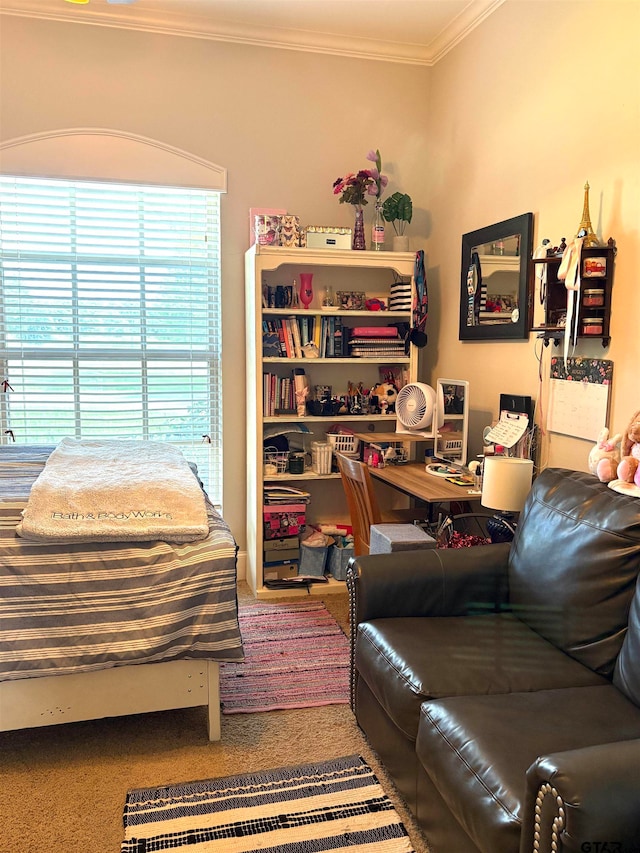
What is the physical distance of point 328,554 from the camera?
387 centimetres

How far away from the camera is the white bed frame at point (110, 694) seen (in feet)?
6.99

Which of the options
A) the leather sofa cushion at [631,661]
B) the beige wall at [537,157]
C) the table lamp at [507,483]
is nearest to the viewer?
the leather sofa cushion at [631,661]

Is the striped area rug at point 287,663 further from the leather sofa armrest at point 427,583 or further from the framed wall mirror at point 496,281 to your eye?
the framed wall mirror at point 496,281

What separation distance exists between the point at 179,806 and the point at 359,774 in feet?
1.85

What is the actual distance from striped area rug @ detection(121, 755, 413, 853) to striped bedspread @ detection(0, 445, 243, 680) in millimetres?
396

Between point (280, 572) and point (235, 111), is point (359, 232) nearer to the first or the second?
point (235, 111)

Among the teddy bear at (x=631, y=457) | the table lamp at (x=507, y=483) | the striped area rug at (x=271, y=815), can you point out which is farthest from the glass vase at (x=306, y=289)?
the striped area rug at (x=271, y=815)

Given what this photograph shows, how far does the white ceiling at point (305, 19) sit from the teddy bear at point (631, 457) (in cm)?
225

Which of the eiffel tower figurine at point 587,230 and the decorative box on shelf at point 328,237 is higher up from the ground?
the decorative box on shelf at point 328,237

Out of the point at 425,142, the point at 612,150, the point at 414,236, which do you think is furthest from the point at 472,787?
the point at 425,142

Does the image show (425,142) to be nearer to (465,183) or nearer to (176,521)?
(465,183)

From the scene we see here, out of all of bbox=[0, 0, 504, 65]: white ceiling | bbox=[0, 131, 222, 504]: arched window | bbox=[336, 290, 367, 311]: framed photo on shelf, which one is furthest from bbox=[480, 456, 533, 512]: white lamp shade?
bbox=[0, 0, 504, 65]: white ceiling

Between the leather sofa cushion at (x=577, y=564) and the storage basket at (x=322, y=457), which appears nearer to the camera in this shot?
the leather sofa cushion at (x=577, y=564)

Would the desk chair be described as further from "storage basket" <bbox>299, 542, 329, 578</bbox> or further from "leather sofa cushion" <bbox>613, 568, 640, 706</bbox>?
"leather sofa cushion" <bbox>613, 568, 640, 706</bbox>
